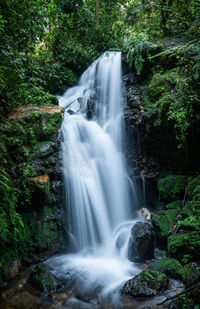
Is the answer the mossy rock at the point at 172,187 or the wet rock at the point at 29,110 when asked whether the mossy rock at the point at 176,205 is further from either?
the wet rock at the point at 29,110

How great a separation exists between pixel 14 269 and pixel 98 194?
10.0ft

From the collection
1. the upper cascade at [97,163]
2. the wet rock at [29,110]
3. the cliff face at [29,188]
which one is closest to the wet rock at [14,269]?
the cliff face at [29,188]

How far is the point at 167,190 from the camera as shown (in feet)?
20.0

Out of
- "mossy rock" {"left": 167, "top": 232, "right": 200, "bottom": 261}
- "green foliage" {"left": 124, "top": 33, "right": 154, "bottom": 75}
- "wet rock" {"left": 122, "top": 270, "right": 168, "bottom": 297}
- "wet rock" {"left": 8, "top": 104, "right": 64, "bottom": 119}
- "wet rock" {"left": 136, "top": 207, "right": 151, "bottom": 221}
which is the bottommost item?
"wet rock" {"left": 122, "top": 270, "right": 168, "bottom": 297}

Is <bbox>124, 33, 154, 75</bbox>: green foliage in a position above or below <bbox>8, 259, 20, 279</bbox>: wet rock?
above

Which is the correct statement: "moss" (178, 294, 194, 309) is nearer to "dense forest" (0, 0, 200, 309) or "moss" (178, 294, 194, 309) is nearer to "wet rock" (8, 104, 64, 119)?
"dense forest" (0, 0, 200, 309)

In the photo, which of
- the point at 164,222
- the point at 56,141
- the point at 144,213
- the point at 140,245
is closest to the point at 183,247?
the point at 140,245

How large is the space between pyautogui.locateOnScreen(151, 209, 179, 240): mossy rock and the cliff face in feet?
8.20

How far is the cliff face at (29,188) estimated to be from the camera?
3.88 meters

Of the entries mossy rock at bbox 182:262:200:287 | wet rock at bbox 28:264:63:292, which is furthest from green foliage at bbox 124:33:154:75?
wet rock at bbox 28:264:63:292

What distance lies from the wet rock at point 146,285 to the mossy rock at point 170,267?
0.88ft

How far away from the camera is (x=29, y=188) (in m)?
4.54

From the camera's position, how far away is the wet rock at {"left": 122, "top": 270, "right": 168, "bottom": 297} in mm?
3143

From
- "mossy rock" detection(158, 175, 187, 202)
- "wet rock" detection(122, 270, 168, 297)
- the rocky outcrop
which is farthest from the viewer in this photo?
"mossy rock" detection(158, 175, 187, 202)
